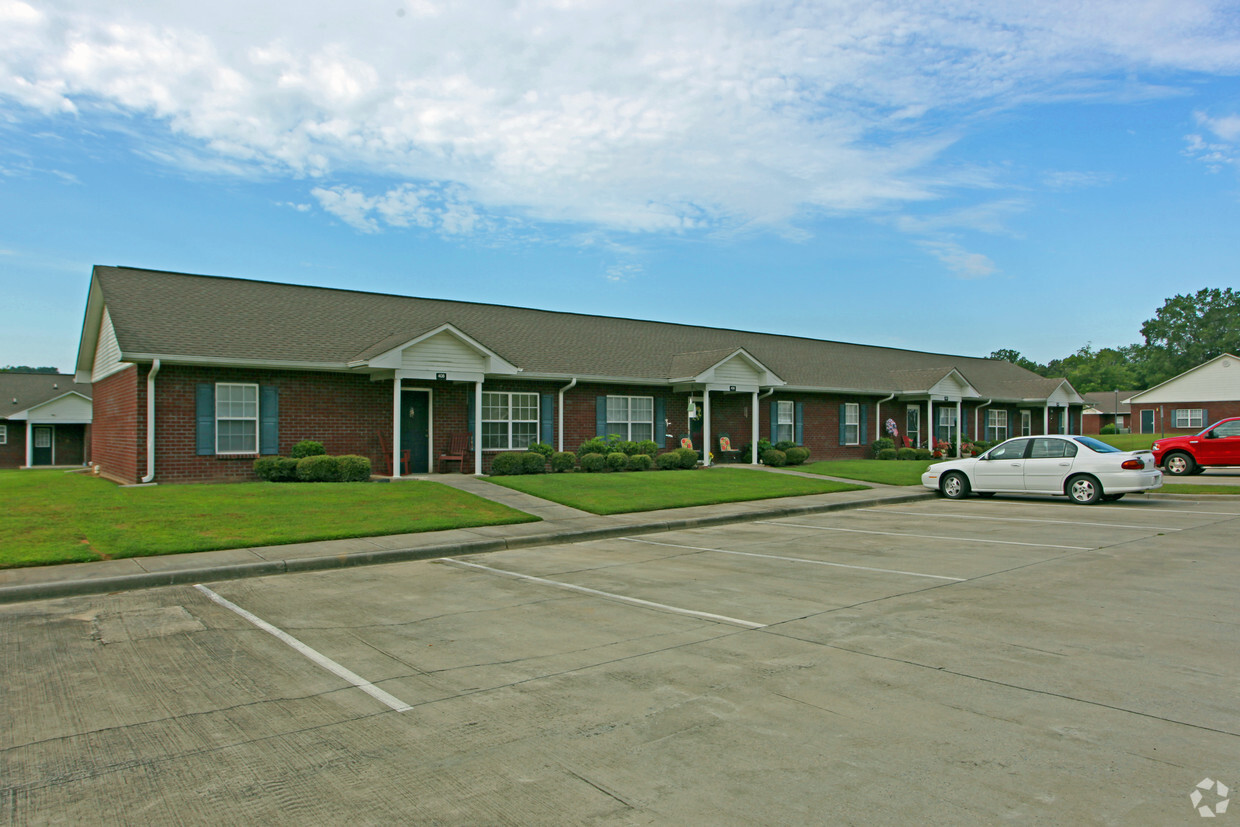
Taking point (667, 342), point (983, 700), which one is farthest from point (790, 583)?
point (667, 342)

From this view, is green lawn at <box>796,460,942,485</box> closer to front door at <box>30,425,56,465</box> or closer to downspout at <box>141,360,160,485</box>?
downspout at <box>141,360,160,485</box>

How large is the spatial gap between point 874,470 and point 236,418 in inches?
764

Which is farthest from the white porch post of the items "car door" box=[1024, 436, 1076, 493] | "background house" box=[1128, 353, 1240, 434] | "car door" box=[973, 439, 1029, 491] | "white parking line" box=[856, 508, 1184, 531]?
"background house" box=[1128, 353, 1240, 434]

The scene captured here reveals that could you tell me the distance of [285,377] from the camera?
1923cm

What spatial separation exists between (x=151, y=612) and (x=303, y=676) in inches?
128

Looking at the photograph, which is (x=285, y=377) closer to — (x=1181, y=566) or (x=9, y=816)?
(x=9, y=816)

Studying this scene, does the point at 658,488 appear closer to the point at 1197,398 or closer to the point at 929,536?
the point at 929,536

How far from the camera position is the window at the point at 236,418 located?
18.5m

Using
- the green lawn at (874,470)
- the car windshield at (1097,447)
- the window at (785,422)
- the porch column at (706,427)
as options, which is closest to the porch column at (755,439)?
the green lawn at (874,470)

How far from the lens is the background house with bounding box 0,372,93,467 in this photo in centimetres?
4091

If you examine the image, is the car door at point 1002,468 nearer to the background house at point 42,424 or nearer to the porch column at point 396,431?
the porch column at point 396,431

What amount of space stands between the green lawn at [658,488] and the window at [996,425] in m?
19.3

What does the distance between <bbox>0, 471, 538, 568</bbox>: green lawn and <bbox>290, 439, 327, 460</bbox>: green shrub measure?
52.0 inches

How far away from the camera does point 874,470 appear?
2577 cm
